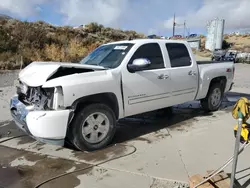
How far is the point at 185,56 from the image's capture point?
6352 millimetres

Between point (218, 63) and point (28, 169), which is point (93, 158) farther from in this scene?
point (218, 63)

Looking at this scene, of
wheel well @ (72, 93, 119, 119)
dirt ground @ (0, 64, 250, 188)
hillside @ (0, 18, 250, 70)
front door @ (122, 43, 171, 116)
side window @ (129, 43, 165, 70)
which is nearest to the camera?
dirt ground @ (0, 64, 250, 188)

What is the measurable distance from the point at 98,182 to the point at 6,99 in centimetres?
658

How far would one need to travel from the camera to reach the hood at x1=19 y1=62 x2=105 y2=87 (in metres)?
4.28

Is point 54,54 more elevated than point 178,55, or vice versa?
point 54,54

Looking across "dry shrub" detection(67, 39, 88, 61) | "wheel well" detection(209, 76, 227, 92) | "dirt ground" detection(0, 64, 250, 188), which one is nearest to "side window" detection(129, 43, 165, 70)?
"dirt ground" detection(0, 64, 250, 188)

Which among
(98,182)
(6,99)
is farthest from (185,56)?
(6,99)

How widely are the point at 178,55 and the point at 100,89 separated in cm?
238

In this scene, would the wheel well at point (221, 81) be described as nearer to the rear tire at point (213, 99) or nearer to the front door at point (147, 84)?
the rear tire at point (213, 99)

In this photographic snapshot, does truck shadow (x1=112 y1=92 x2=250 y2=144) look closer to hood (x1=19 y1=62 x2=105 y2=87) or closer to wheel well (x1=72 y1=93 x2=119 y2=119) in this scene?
wheel well (x1=72 y1=93 x2=119 y2=119)

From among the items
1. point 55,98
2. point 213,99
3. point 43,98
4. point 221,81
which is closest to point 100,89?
point 55,98

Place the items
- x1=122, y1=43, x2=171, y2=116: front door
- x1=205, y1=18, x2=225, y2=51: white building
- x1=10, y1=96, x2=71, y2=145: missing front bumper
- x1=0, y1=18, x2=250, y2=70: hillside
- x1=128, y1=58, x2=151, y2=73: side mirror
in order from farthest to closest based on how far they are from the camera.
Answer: x1=205, y1=18, x2=225, y2=51: white building → x1=0, y1=18, x2=250, y2=70: hillside → x1=122, y1=43, x2=171, y2=116: front door → x1=128, y1=58, x2=151, y2=73: side mirror → x1=10, y1=96, x2=71, y2=145: missing front bumper

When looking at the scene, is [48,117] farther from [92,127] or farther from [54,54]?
[54,54]

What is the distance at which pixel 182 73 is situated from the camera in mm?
6016
